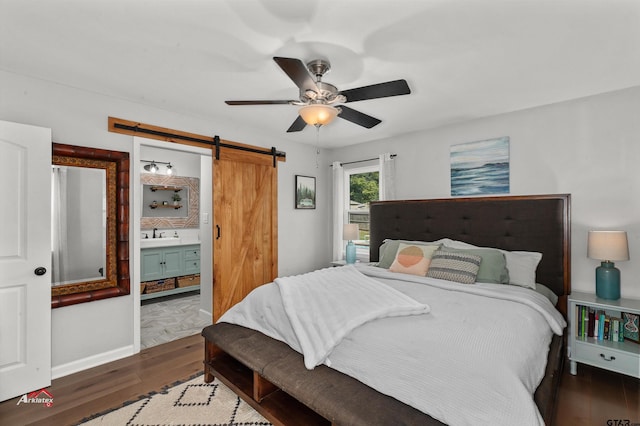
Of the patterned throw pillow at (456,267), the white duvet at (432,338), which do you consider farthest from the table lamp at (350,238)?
the white duvet at (432,338)

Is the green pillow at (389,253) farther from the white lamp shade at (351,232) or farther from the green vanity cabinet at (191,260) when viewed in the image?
the green vanity cabinet at (191,260)

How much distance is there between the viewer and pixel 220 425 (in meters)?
1.97

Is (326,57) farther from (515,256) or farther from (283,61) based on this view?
(515,256)

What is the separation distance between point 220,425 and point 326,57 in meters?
2.53

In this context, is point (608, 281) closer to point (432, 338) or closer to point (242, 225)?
point (432, 338)

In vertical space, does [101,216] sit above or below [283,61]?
below

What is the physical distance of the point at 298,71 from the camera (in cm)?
178

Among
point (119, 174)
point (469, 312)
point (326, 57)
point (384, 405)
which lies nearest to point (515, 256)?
point (469, 312)

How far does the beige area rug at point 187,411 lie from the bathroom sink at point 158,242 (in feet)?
8.91

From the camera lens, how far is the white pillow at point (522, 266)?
2.71 metres

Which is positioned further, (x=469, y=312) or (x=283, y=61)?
(x=469, y=312)

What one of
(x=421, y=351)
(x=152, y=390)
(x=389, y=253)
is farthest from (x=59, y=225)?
(x=389, y=253)

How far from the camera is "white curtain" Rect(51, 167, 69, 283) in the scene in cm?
266

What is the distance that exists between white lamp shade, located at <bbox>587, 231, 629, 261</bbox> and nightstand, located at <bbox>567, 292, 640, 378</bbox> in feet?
1.21
